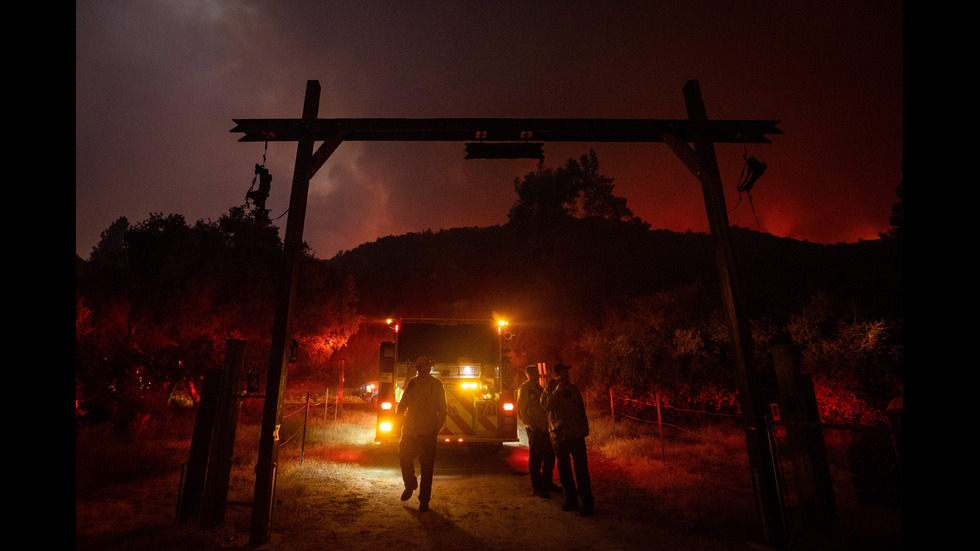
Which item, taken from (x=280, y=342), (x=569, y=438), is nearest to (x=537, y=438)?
(x=569, y=438)

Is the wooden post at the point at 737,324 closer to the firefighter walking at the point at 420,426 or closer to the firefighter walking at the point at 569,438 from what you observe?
the firefighter walking at the point at 569,438

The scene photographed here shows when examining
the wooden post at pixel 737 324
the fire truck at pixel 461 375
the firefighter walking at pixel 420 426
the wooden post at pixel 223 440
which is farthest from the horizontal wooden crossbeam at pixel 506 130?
the fire truck at pixel 461 375

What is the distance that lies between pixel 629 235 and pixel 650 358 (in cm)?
2788

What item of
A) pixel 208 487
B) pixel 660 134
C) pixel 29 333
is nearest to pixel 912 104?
pixel 660 134

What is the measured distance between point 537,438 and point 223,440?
4.59 meters

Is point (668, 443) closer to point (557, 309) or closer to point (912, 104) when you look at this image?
point (912, 104)

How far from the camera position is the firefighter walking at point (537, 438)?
6.86 metres

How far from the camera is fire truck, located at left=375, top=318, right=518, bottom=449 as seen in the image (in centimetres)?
913

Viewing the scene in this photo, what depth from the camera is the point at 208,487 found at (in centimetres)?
520

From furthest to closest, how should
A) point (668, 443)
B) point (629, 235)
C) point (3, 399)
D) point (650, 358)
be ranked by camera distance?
point (629, 235) → point (650, 358) → point (668, 443) → point (3, 399)

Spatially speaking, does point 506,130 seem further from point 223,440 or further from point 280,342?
point 223,440

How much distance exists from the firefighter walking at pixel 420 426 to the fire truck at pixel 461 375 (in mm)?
2349

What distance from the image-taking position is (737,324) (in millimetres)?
5410

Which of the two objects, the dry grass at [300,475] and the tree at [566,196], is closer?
the dry grass at [300,475]
